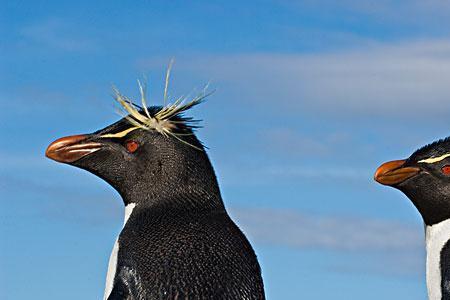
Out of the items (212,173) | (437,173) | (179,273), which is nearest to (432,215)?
(437,173)

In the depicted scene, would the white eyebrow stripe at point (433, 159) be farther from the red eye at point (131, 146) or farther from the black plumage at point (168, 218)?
the red eye at point (131, 146)

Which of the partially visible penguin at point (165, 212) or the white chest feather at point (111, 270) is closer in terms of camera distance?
the partially visible penguin at point (165, 212)

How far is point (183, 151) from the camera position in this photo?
663 cm

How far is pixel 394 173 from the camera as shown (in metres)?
8.09

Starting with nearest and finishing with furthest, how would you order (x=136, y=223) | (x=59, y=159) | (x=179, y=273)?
1. (x=179, y=273)
2. (x=136, y=223)
3. (x=59, y=159)

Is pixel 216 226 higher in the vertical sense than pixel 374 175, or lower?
lower

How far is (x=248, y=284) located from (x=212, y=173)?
86 cm

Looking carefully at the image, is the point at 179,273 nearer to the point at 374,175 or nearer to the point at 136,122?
the point at 136,122

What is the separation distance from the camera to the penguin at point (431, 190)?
25.2 feet

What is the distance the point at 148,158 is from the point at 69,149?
0.72 meters

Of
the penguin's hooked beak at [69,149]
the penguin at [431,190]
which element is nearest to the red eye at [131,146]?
the penguin's hooked beak at [69,149]

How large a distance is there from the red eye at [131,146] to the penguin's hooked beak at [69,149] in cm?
32

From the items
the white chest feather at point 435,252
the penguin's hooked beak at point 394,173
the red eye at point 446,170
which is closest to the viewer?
the white chest feather at point 435,252

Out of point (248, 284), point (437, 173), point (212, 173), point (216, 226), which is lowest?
point (248, 284)
